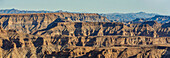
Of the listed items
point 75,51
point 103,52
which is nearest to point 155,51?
point 103,52

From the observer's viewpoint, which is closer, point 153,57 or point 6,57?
point 153,57

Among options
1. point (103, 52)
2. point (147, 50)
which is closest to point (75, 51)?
point (103, 52)

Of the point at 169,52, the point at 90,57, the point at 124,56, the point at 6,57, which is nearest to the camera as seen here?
the point at 90,57

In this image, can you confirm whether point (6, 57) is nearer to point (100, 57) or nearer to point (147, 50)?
point (100, 57)

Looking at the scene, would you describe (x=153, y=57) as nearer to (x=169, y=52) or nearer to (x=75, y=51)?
(x=169, y=52)

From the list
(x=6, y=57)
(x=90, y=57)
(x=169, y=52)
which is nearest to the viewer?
(x=90, y=57)

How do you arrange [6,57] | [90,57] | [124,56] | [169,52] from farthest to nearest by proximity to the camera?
[6,57]
[169,52]
[124,56]
[90,57]

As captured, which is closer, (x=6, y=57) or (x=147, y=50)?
(x=147, y=50)

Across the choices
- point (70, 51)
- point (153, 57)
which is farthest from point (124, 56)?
point (70, 51)
